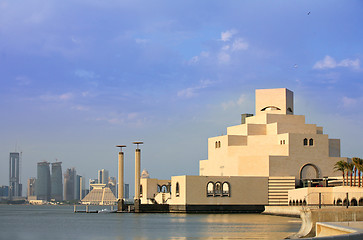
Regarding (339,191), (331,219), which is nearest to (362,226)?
(331,219)

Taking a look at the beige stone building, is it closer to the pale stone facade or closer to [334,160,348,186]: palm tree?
the pale stone facade

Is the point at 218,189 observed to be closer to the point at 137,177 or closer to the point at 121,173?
the point at 137,177

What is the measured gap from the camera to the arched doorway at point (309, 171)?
91219 millimetres

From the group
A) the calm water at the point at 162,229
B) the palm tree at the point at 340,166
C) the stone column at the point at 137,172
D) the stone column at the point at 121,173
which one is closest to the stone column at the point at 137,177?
the stone column at the point at 137,172

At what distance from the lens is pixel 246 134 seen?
9638 cm

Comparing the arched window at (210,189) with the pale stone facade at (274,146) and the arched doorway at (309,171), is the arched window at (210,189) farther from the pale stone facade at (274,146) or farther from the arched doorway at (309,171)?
the arched doorway at (309,171)

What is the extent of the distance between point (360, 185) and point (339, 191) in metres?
3.74

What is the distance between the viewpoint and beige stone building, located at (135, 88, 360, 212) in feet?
291

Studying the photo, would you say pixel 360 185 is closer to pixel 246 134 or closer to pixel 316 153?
pixel 316 153

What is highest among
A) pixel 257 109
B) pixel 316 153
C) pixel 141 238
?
pixel 257 109

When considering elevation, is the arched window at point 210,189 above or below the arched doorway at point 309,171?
below

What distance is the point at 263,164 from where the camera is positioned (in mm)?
90375

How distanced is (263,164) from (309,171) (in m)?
7.18

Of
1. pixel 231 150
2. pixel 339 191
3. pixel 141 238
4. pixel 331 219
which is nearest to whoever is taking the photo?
pixel 331 219
